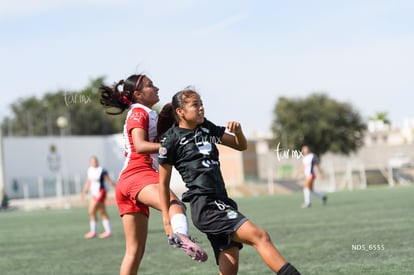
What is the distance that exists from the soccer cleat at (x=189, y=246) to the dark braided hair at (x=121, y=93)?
160 cm

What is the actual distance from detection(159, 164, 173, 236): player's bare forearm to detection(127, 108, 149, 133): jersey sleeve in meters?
0.73

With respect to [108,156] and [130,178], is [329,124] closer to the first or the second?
[108,156]

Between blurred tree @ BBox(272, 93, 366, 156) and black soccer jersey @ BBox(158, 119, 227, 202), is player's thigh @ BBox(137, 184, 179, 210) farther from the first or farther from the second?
blurred tree @ BBox(272, 93, 366, 156)

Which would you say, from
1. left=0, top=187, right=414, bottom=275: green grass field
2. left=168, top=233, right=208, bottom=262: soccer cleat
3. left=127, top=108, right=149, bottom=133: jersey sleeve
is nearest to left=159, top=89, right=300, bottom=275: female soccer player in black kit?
left=168, top=233, right=208, bottom=262: soccer cleat

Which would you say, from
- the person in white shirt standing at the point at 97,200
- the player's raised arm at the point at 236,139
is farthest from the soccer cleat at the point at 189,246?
the person in white shirt standing at the point at 97,200

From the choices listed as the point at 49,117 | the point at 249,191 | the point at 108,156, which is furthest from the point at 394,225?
the point at 49,117

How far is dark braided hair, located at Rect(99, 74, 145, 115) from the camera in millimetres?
7094

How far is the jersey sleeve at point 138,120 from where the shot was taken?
22.4ft

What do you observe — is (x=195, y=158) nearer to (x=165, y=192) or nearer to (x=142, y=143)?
(x=165, y=192)

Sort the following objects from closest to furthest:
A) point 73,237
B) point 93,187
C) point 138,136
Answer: point 138,136 → point 73,237 → point 93,187

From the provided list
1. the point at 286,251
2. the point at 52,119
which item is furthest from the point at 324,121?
the point at 286,251

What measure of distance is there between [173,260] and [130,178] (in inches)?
170

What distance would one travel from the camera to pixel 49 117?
79.1 meters

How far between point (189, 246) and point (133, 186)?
3.86 feet
